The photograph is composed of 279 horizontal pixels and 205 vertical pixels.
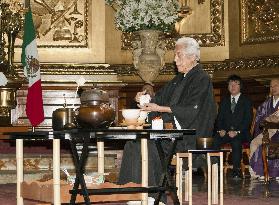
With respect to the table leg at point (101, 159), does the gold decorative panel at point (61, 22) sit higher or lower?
higher

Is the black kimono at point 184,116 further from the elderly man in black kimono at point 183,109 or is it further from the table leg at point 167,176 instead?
the table leg at point 167,176

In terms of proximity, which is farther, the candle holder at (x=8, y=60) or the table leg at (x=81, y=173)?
the candle holder at (x=8, y=60)

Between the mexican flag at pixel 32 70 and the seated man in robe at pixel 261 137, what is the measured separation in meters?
2.85

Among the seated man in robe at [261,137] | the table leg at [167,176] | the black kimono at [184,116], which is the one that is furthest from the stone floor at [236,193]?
the table leg at [167,176]

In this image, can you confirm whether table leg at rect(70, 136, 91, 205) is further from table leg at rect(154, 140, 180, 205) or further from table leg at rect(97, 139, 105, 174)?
table leg at rect(97, 139, 105, 174)

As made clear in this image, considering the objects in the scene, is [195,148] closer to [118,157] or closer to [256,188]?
[256,188]

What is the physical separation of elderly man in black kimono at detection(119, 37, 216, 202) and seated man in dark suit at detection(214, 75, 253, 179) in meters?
3.71

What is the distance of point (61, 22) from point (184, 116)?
6.21 metres

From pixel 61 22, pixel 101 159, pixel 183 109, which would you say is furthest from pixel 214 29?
pixel 183 109

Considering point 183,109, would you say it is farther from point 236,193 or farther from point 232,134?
point 232,134

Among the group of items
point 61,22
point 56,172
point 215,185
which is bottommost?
point 215,185

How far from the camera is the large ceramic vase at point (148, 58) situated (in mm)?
10001

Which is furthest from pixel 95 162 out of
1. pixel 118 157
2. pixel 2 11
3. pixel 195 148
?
pixel 195 148

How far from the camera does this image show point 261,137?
9.46 metres
